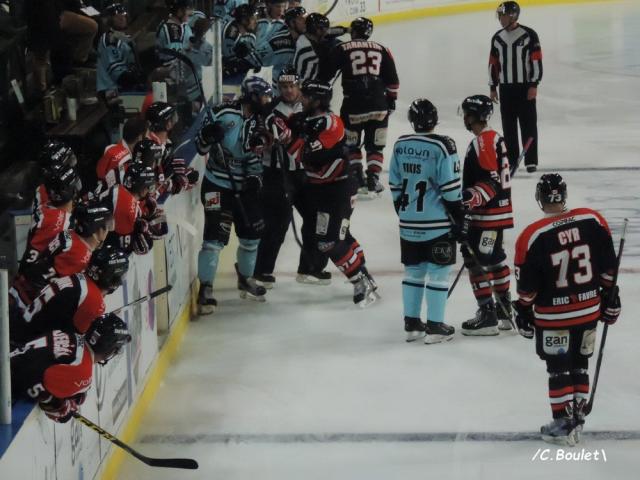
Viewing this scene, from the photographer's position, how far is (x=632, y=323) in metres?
6.35

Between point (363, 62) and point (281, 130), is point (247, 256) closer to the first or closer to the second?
point (281, 130)

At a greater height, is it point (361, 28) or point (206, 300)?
point (361, 28)

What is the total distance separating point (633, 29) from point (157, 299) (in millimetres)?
12999

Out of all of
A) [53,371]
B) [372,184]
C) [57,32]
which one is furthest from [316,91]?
[53,371]

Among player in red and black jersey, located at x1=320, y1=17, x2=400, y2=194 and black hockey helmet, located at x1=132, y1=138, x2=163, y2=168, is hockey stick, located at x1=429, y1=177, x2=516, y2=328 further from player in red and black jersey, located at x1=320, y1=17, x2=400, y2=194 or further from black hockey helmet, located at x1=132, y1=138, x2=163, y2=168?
player in red and black jersey, located at x1=320, y1=17, x2=400, y2=194

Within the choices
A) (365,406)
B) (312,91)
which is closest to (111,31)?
(312,91)

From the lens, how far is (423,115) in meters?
5.75

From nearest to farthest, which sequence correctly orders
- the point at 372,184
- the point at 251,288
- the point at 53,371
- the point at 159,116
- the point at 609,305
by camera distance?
the point at 53,371, the point at 609,305, the point at 159,116, the point at 251,288, the point at 372,184

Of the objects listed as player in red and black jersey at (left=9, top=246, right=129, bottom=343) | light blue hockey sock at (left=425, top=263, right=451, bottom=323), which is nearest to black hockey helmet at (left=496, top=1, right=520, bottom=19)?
light blue hockey sock at (left=425, top=263, right=451, bottom=323)

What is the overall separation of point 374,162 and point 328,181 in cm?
219

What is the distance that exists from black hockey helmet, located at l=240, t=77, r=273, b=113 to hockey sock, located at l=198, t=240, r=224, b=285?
2.37 feet

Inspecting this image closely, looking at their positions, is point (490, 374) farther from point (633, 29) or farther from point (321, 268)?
point (633, 29)

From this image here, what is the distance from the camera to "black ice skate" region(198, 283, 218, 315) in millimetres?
6523

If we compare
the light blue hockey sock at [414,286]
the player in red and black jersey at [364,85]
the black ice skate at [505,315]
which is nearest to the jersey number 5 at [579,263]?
the light blue hockey sock at [414,286]
